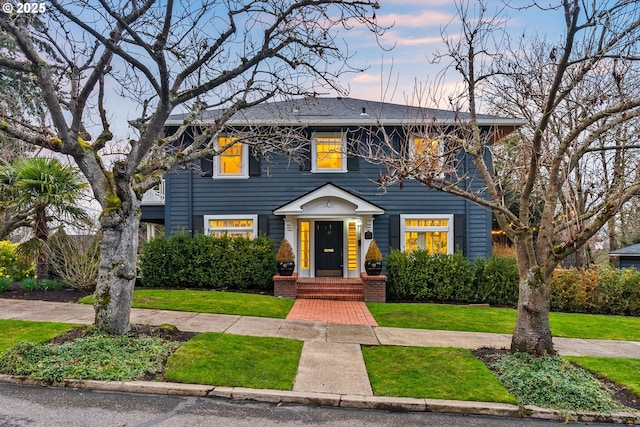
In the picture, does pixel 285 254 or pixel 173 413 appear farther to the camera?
pixel 285 254

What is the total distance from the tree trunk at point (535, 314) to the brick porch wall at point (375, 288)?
5.84 meters

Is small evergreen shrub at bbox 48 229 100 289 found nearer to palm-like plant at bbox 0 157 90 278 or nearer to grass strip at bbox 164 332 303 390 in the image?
palm-like plant at bbox 0 157 90 278

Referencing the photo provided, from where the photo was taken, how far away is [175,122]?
12969mm

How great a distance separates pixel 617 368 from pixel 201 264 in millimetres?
10227

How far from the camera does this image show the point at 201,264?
12.2 metres

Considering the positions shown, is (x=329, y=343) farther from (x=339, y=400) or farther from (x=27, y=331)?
(x=27, y=331)

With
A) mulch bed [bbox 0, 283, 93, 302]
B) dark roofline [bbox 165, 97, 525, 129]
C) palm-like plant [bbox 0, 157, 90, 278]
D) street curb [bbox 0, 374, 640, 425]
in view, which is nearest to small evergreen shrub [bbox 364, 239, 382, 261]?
dark roofline [bbox 165, 97, 525, 129]

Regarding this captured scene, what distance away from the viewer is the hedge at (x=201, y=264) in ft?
39.9

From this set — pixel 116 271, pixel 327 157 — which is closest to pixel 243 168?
pixel 327 157

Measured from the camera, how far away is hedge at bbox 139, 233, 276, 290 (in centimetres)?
1216

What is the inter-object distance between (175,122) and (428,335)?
1007 centimetres

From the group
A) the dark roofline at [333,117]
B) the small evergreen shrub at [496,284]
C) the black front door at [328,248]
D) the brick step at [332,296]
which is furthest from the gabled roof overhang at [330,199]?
the small evergreen shrub at [496,284]

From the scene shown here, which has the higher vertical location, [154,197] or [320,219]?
[154,197]

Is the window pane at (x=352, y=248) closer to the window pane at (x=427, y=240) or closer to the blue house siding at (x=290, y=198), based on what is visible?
the blue house siding at (x=290, y=198)
